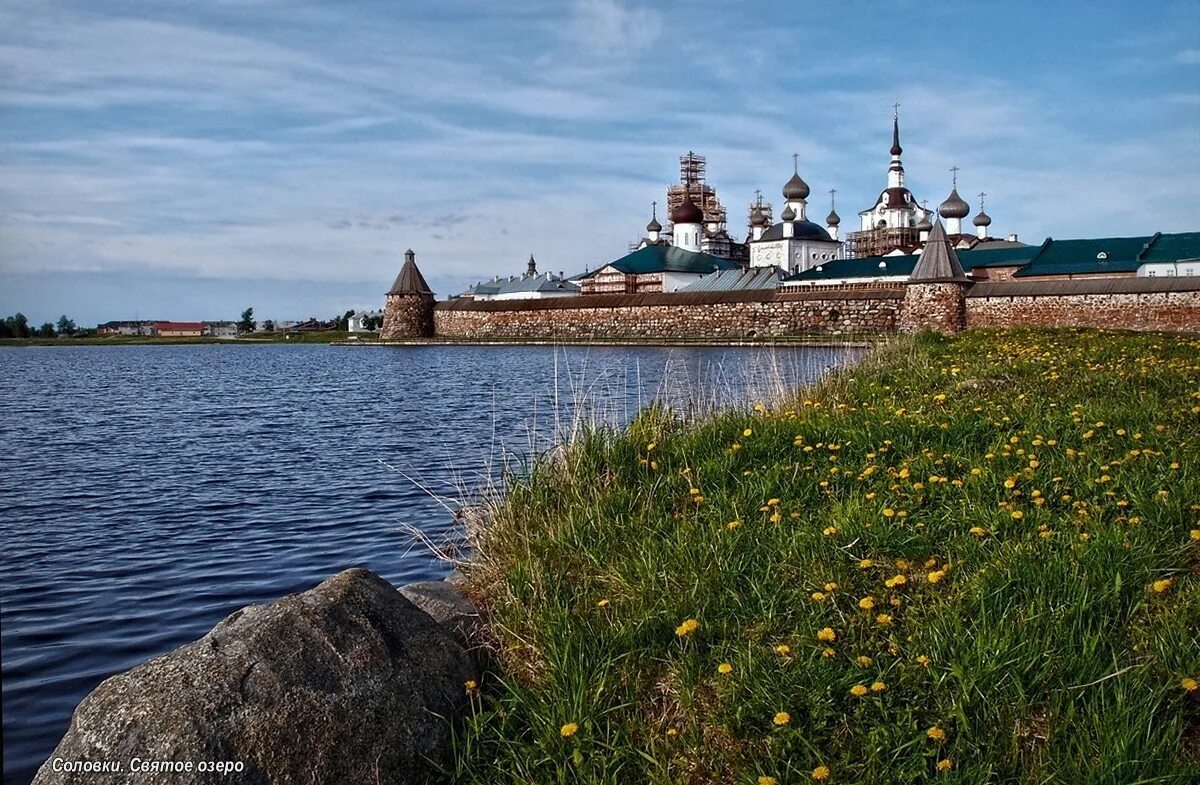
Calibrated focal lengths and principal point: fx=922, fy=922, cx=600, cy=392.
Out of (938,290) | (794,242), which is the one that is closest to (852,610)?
(938,290)

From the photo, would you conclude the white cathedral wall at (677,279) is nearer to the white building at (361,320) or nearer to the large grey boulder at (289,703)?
the white building at (361,320)

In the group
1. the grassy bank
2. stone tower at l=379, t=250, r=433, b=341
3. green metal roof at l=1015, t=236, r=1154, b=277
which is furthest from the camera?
stone tower at l=379, t=250, r=433, b=341

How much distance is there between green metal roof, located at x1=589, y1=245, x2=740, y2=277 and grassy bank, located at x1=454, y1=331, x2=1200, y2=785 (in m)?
54.3

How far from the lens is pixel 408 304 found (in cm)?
4681

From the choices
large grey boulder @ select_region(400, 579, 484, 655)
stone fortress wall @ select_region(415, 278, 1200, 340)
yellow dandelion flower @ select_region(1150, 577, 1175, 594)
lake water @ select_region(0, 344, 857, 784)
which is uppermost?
stone fortress wall @ select_region(415, 278, 1200, 340)

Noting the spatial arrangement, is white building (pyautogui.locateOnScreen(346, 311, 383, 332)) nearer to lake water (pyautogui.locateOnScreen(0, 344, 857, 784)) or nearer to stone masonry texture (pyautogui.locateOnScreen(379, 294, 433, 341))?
stone masonry texture (pyautogui.locateOnScreen(379, 294, 433, 341))

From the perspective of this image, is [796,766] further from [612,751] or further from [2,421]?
[2,421]

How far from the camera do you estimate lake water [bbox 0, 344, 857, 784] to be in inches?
187

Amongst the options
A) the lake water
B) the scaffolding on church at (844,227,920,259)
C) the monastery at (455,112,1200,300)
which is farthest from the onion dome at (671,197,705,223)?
the lake water

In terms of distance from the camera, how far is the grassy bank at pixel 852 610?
8.58 ft

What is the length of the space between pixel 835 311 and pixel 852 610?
104ft

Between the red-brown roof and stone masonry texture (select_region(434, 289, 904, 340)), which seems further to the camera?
the red-brown roof

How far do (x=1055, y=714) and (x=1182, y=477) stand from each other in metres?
2.02

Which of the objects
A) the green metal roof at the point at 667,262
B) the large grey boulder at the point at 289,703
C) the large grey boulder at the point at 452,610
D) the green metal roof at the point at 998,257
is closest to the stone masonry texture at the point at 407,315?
the green metal roof at the point at 667,262
